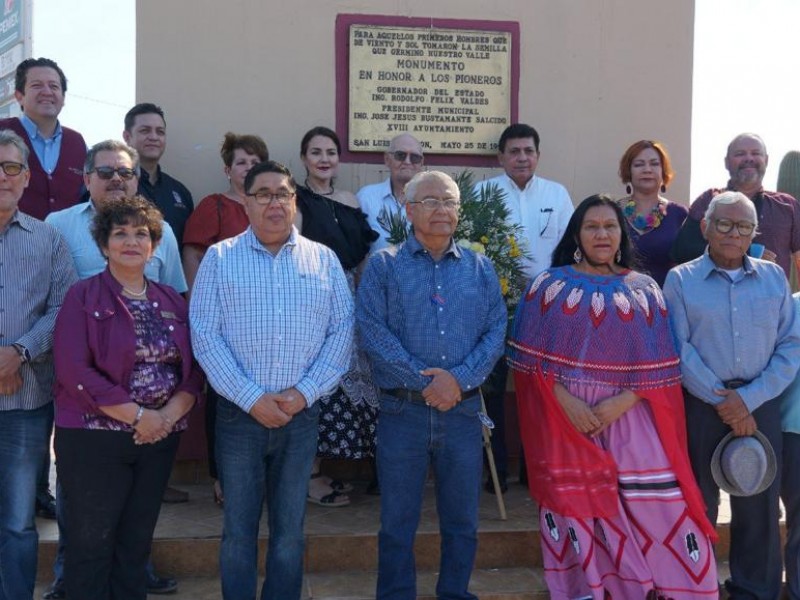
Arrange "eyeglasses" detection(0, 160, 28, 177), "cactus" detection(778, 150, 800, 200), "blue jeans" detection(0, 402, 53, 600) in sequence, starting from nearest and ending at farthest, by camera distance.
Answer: "blue jeans" detection(0, 402, 53, 600) < "eyeglasses" detection(0, 160, 28, 177) < "cactus" detection(778, 150, 800, 200)

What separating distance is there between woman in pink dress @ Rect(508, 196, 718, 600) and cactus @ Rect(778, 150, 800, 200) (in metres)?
4.04

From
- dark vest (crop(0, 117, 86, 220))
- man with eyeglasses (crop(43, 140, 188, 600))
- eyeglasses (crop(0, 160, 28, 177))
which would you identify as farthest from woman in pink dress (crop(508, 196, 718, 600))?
dark vest (crop(0, 117, 86, 220))

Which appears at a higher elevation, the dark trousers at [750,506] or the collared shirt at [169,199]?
the collared shirt at [169,199]

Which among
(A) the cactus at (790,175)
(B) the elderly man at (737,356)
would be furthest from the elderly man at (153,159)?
(A) the cactus at (790,175)

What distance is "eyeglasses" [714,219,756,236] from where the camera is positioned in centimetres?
392

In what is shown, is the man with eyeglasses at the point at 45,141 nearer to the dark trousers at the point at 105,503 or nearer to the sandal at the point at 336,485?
the dark trousers at the point at 105,503

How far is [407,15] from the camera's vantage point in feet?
19.2

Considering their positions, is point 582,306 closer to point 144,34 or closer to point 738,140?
point 738,140

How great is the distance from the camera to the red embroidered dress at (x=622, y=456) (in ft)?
12.4

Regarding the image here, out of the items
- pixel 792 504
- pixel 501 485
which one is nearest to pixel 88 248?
pixel 501 485

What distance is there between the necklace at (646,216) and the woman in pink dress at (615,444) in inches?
48.2

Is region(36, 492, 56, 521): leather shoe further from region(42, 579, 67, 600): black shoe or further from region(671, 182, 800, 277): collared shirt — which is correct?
region(671, 182, 800, 277): collared shirt

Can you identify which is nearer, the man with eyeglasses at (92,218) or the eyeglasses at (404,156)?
the man with eyeglasses at (92,218)

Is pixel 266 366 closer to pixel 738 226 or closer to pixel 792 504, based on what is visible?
pixel 738 226
